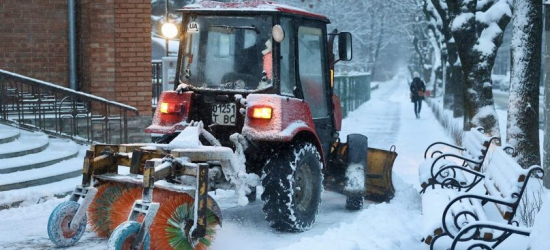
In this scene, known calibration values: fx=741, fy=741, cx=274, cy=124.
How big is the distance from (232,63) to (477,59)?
8.75m

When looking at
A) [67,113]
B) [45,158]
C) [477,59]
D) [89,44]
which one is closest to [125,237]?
[45,158]

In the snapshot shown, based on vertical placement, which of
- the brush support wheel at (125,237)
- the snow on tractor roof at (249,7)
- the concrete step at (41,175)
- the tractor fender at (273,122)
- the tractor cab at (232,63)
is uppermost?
the snow on tractor roof at (249,7)

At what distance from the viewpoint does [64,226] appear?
6.77m

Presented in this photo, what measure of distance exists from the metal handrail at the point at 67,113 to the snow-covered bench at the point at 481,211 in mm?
7760

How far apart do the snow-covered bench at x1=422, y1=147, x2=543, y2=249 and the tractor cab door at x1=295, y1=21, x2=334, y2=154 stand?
5.79 feet

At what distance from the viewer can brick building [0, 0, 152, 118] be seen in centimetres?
1459

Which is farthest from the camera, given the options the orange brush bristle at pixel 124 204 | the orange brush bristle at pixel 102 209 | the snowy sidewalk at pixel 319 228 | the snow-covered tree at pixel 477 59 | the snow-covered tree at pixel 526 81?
the snow-covered tree at pixel 477 59

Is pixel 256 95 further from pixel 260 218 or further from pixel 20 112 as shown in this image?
pixel 20 112

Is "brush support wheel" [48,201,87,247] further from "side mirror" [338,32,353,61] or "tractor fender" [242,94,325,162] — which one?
"side mirror" [338,32,353,61]

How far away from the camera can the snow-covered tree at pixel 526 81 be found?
1125cm

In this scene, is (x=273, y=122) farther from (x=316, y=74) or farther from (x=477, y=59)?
(x=477, y=59)

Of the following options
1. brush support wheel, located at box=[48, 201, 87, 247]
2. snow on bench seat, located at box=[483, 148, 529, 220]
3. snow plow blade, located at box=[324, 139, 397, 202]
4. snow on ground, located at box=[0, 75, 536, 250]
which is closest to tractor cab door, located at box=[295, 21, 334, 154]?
snow plow blade, located at box=[324, 139, 397, 202]

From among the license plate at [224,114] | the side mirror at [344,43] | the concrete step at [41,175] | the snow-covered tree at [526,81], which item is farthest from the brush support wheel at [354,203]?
the concrete step at [41,175]

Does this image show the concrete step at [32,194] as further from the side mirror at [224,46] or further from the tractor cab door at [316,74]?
the tractor cab door at [316,74]
